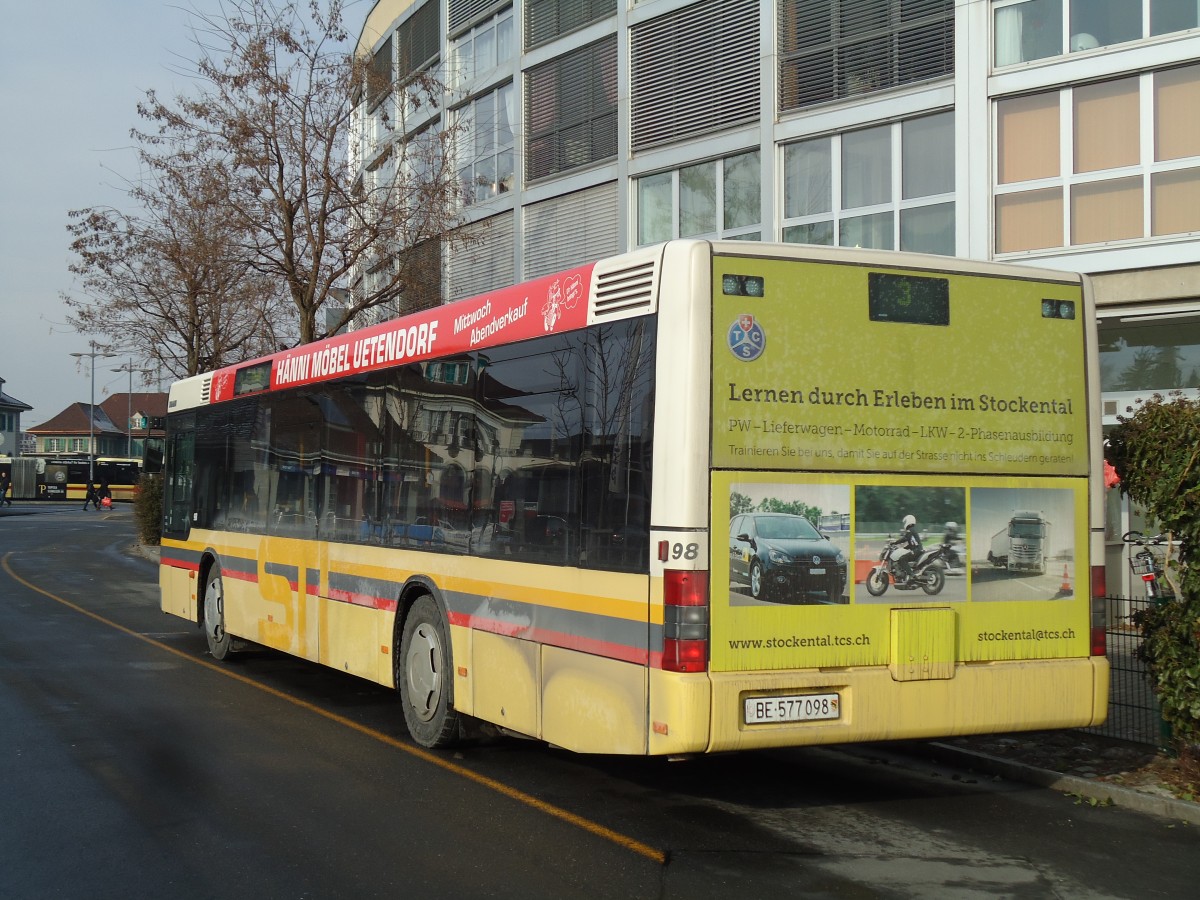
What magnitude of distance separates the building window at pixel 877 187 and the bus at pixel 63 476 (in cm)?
7831

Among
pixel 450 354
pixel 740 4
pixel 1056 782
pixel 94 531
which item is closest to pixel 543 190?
pixel 740 4

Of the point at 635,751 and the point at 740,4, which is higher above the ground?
the point at 740,4

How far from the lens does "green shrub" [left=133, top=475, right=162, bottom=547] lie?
34688 mm

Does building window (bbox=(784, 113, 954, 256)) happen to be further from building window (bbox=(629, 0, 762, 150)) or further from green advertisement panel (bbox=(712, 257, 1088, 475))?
green advertisement panel (bbox=(712, 257, 1088, 475))

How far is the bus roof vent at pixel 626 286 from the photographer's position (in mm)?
6520

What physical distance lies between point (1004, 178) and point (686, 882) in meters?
13.4

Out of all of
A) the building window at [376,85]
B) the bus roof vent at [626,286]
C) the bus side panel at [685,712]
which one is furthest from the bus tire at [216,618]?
the building window at [376,85]

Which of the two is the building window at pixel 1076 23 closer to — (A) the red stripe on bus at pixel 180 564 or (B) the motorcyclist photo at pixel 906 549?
(B) the motorcyclist photo at pixel 906 549

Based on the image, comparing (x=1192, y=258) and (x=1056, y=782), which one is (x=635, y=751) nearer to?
(x=1056, y=782)

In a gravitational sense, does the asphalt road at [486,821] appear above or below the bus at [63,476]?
below

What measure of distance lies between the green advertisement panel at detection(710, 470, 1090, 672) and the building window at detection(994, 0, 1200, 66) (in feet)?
35.1

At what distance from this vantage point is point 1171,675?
7719 mm

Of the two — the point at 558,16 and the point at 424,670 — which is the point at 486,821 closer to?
the point at 424,670

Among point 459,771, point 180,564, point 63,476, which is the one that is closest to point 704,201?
point 180,564
